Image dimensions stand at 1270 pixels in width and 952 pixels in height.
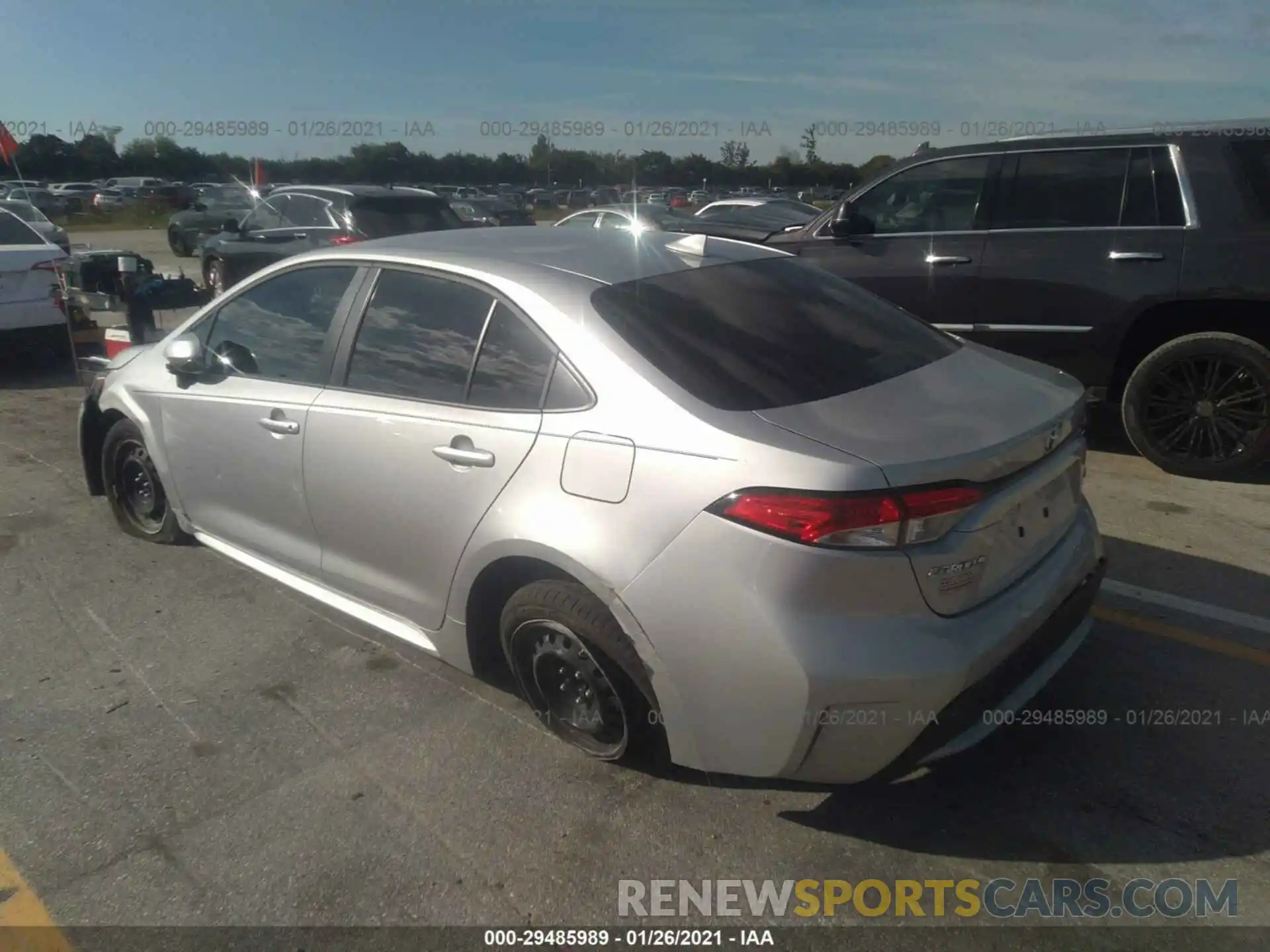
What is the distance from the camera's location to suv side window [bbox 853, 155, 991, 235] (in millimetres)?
6324

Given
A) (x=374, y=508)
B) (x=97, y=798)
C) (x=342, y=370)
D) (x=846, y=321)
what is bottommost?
(x=97, y=798)

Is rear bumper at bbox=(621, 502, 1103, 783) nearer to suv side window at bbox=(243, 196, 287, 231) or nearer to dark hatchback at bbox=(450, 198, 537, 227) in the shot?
suv side window at bbox=(243, 196, 287, 231)

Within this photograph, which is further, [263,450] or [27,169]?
[27,169]

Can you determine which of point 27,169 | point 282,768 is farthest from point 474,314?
point 27,169

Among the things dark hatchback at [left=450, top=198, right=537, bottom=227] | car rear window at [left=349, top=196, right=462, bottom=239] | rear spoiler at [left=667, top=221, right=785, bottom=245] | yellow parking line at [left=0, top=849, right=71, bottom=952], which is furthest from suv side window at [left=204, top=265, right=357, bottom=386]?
dark hatchback at [left=450, top=198, right=537, bottom=227]

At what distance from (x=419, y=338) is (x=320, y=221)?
911 centimetres

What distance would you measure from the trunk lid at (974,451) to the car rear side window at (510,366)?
72cm

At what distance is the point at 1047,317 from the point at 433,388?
4231 mm

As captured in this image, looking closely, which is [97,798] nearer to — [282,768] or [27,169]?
[282,768]

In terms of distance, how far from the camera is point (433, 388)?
126 inches

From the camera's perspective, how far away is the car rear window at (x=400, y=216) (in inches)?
441

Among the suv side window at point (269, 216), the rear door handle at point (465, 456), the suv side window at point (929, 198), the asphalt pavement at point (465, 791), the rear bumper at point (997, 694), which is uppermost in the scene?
the suv side window at point (929, 198)

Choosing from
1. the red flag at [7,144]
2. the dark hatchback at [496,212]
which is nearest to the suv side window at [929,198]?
the red flag at [7,144]

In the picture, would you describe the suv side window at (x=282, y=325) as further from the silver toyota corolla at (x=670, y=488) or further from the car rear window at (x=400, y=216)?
the car rear window at (x=400, y=216)
